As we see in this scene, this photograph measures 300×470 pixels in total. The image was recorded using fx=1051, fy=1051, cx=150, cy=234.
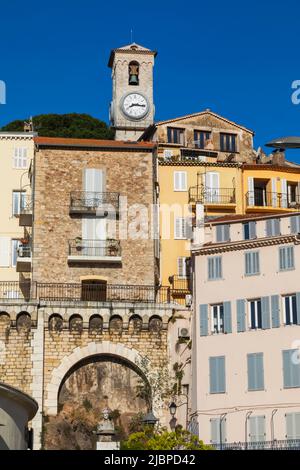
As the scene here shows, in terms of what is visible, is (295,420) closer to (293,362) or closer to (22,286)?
(293,362)

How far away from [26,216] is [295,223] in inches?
668

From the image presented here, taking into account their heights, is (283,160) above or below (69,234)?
above

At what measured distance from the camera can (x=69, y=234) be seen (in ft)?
192

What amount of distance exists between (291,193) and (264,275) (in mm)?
18005

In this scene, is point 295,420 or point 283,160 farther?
point 283,160

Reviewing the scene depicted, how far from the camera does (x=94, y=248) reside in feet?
191

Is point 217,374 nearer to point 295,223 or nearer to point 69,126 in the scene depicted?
point 295,223

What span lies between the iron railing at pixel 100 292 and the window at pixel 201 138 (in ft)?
59.2

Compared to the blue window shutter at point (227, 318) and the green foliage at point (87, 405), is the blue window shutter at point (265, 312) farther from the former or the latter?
the green foliage at point (87, 405)

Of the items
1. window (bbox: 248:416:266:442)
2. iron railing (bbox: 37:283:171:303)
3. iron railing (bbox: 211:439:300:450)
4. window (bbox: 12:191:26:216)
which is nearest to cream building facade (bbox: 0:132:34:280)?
window (bbox: 12:191:26:216)

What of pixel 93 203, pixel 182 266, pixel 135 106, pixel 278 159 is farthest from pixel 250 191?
pixel 135 106

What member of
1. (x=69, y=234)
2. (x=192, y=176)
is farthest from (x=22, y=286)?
(x=192, y=176)
